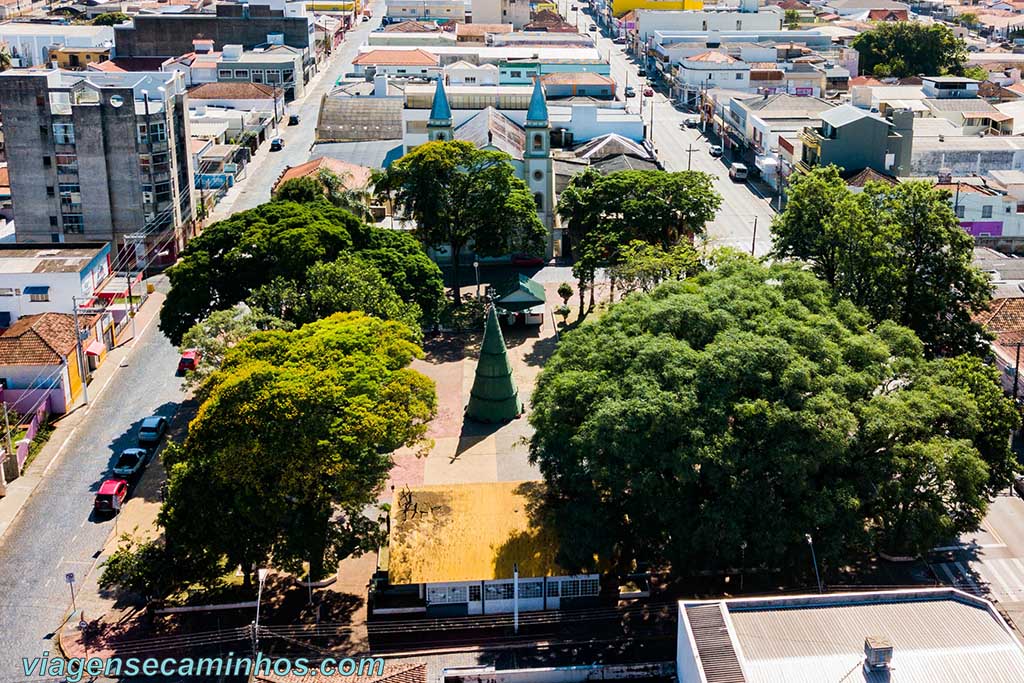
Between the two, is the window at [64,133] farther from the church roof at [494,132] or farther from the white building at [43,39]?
the white building at [43,39]

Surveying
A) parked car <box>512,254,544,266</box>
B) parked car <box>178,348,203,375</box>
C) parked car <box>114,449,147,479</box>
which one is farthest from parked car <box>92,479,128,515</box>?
parked car <box>512,254,544,266</box>

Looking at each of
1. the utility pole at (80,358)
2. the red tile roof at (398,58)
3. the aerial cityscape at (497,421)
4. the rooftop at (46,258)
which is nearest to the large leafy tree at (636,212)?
the aerial cityscape at (497,421)

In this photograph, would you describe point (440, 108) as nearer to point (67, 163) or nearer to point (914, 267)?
point (67, 163)

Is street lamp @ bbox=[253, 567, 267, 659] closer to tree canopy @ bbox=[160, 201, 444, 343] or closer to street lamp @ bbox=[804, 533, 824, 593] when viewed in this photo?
tree canopy @ bbox=[160, 201, 444, 343]

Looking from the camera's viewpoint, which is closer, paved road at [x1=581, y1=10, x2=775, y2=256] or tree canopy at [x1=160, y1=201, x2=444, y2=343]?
tree canopy at [x1=160, y1=201, x2=444, y2=343]

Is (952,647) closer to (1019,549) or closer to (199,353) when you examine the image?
(1019,549)

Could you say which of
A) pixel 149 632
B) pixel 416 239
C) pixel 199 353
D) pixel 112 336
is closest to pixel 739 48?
pixel 416 239
